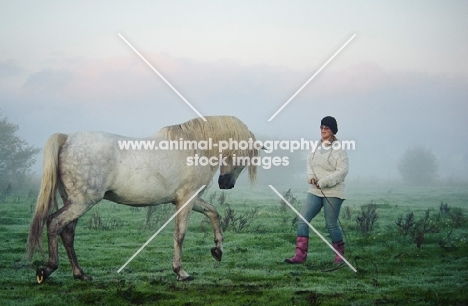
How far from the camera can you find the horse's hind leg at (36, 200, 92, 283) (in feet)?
20.5

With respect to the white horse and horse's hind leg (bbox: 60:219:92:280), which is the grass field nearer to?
horse's hind leg (bbox: 60:219:92:280)

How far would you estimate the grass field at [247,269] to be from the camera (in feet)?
18.7

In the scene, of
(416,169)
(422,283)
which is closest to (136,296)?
(422,283)

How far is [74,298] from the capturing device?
552cm

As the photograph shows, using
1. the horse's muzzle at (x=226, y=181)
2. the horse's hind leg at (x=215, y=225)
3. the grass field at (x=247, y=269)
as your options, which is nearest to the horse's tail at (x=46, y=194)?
the grass field at (x=247, y=269)

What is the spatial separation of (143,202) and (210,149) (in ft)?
3.80

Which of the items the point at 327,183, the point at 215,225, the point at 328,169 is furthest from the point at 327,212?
the point at 215,225

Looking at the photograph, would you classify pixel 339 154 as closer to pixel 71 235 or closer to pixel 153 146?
pixel 153 146

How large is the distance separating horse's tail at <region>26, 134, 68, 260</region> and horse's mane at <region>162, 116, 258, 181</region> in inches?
59.6

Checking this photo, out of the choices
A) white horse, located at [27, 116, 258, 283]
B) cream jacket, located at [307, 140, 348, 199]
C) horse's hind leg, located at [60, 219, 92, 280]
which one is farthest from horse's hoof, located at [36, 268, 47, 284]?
cream jacket, located at [307, 140, 348, 199]

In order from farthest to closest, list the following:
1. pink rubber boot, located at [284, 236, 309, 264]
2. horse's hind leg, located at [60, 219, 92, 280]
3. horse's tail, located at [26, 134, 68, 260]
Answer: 1. pink rubber boot, located at [284, 236, 309, 264]
2. horse's hind leg, located at [60, 219, 92, 280]
3. horse's tail, located at [26, 134, 68, 260]

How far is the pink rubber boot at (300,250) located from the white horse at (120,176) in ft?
3.71

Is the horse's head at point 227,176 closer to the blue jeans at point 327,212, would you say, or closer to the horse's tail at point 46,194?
Answer: the blue jeans at point 327,212

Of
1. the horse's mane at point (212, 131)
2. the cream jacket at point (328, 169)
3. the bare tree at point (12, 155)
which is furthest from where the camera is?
the bare tree at point (12, 155)
